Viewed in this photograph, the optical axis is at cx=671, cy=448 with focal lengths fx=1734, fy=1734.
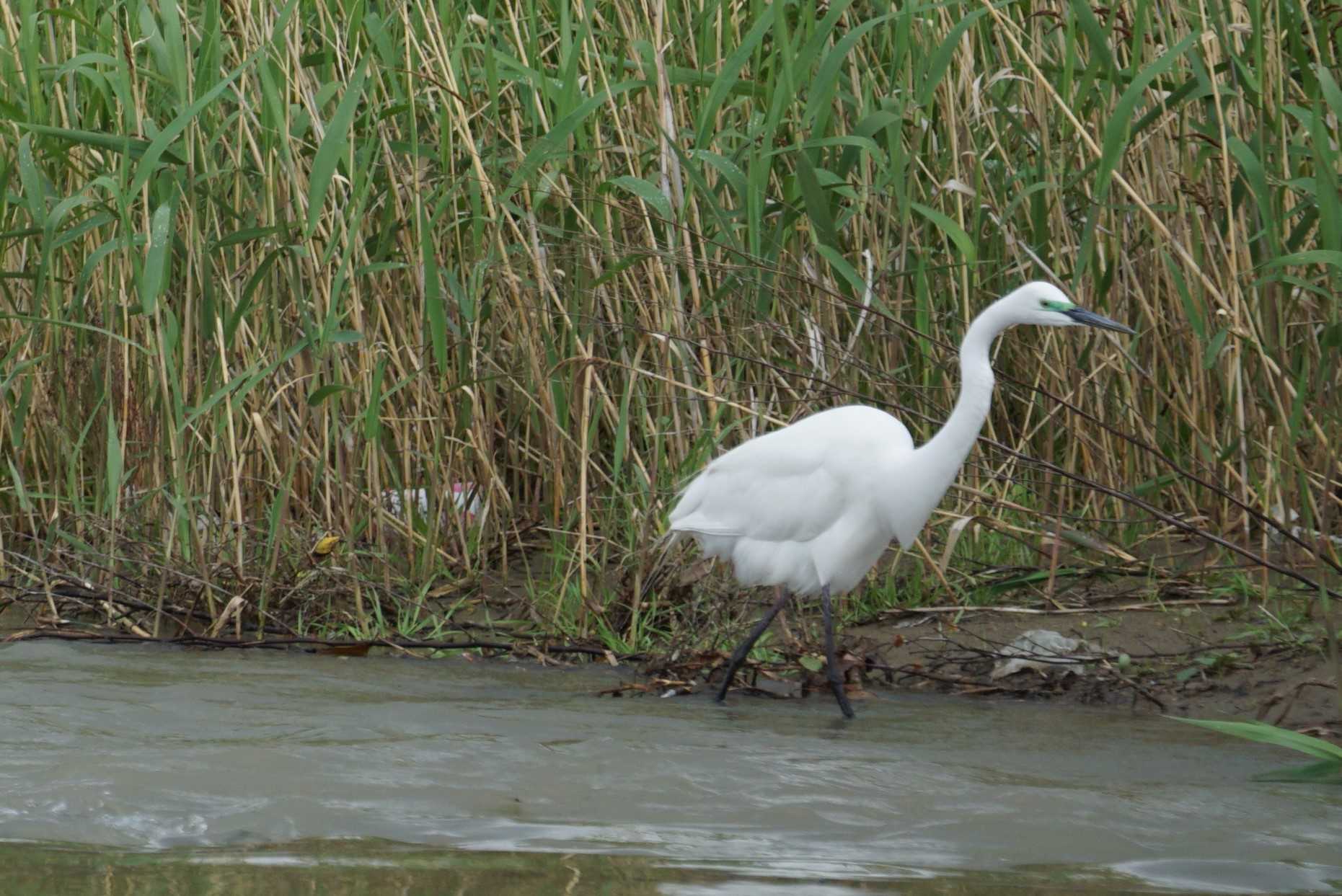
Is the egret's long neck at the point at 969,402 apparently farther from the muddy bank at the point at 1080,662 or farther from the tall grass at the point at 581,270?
the muddy bank at the point at 1080,662

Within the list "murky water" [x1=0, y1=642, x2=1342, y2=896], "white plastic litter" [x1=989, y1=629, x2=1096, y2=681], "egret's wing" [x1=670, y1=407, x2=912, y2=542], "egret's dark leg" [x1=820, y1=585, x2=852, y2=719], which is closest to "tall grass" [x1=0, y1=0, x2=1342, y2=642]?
"egret's wing" [x1=670, y1=407, x2=912, y2=542]

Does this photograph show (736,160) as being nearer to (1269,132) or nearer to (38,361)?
(1269,132)

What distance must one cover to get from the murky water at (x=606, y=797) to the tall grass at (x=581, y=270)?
0.73m

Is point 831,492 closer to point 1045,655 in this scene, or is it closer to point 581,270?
point 1045,655

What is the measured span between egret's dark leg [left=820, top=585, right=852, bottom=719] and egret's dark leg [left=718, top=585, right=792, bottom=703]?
0.17 meters

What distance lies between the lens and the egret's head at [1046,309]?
3.58m

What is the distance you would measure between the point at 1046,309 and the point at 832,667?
0.91m

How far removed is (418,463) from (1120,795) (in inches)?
95.3

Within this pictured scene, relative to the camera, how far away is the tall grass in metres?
4.16

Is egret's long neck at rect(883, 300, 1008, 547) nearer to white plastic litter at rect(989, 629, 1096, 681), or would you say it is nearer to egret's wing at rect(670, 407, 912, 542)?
egret's wing at rect(670, 407, 912, 542)

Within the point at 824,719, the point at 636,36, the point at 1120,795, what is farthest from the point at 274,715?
the point at 636,36

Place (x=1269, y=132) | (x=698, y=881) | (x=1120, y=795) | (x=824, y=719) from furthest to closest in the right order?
(x=1269, y=132), (x=824, y=719), (x=1120, y=795), (x=698, y=881)

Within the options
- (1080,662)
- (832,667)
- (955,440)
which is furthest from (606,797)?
(1080,662)

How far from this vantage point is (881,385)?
15.3 feet
